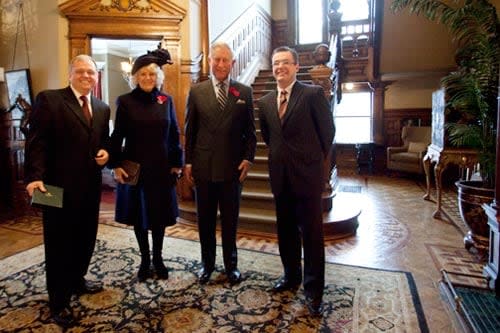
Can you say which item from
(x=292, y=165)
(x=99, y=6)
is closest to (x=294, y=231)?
(x=292, y=165)

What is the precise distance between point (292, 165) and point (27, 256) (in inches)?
93.1

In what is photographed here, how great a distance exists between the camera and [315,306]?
1871mm

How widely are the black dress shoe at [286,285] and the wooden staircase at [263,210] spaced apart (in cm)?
107

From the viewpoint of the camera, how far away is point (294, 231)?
2070 millimetres

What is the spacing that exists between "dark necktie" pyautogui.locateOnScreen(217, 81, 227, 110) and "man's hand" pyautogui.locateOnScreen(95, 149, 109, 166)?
2.39 feet

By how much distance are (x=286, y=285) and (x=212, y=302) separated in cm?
46

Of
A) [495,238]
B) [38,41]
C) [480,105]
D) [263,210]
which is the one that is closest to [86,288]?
[263,210]

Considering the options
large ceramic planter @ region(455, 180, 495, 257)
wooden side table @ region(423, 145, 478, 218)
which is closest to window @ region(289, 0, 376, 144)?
wooden side table @ region(423, 145, 478, 218)

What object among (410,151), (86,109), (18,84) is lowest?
(410,151)

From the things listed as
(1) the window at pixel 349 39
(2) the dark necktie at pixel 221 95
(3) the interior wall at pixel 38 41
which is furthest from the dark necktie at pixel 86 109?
(1) the window at pixel 349 39

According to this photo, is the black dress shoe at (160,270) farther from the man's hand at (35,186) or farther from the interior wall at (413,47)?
the interior wall at (413,47)

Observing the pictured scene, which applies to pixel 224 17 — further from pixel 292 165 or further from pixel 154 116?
pixel 292 165

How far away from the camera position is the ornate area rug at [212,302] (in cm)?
179

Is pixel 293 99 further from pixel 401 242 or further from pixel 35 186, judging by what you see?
pixel 401 242
